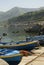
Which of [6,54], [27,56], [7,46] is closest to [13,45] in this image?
[7,46]

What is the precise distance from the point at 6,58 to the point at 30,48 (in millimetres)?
9074

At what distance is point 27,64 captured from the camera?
1794 centimetres

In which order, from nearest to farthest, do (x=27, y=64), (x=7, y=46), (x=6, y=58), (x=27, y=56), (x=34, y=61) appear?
(x=6, y=58) < (x=27, y=64) < (x=34, y=61) < (x=27, y=56) < (x=7, y=46)

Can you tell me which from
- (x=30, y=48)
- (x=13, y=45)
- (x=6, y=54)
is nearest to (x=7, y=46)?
(x=13, y=45)

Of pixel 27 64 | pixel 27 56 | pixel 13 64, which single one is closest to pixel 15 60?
pixel 13 64

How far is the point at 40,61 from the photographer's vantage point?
19.3 meters

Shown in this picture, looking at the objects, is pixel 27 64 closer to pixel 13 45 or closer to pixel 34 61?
pixel 34 61

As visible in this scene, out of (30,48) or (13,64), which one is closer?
(13,64)

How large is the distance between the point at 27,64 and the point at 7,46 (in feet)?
20.9

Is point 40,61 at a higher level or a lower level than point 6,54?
lower

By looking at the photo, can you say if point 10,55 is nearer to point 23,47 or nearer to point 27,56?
point 27,56

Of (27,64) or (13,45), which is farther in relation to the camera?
(13,45)

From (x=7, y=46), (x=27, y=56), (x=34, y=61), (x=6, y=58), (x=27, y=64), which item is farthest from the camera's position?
(x=7, y=46)

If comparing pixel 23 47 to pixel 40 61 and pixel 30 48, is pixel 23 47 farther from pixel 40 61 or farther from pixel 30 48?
pixel 40 61
